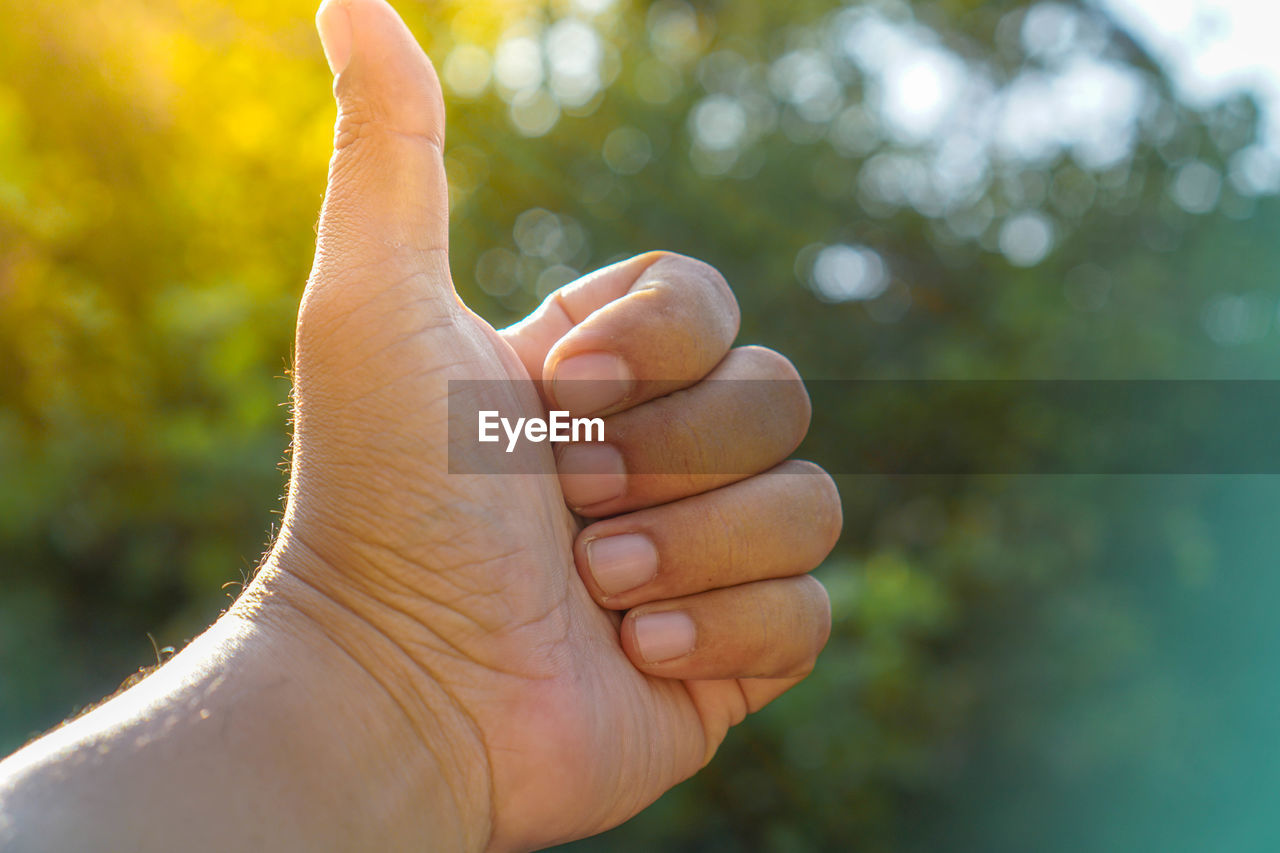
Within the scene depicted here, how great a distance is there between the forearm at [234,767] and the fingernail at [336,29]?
2.81ft

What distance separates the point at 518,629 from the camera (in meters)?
1.29

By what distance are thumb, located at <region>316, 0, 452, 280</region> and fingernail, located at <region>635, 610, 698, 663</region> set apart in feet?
2.31

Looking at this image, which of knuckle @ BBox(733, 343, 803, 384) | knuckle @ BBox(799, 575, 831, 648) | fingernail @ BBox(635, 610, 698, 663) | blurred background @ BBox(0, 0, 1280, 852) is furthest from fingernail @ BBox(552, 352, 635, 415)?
blurred background @ BBox(0, 0, 1280, 852)

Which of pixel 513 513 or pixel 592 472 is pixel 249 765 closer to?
pixel 513 513

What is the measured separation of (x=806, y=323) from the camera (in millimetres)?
4410

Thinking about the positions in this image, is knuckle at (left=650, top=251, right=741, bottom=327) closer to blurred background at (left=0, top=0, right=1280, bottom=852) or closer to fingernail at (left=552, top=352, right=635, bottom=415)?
fingernail at (left=552, top=352, right=635, bottom=415)

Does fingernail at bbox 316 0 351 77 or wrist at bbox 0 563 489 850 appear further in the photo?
fingernail at bbox 316 0 351 77

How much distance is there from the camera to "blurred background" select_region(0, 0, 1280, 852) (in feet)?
10.4

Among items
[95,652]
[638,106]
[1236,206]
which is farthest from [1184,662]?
[95,652]

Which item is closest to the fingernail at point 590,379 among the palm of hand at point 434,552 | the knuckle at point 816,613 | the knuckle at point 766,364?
the palm of hand at point 434,552

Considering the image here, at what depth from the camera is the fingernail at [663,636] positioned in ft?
4.62

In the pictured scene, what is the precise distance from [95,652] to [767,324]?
11.0ft

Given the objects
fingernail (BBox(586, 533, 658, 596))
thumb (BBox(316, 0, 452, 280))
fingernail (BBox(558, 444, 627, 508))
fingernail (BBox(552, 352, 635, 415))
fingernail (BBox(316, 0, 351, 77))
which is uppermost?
fingernail (BBox(316, 0, 351, 77))

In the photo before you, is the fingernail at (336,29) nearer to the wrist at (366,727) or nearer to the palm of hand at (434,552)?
the palm of hand at (434,552)
